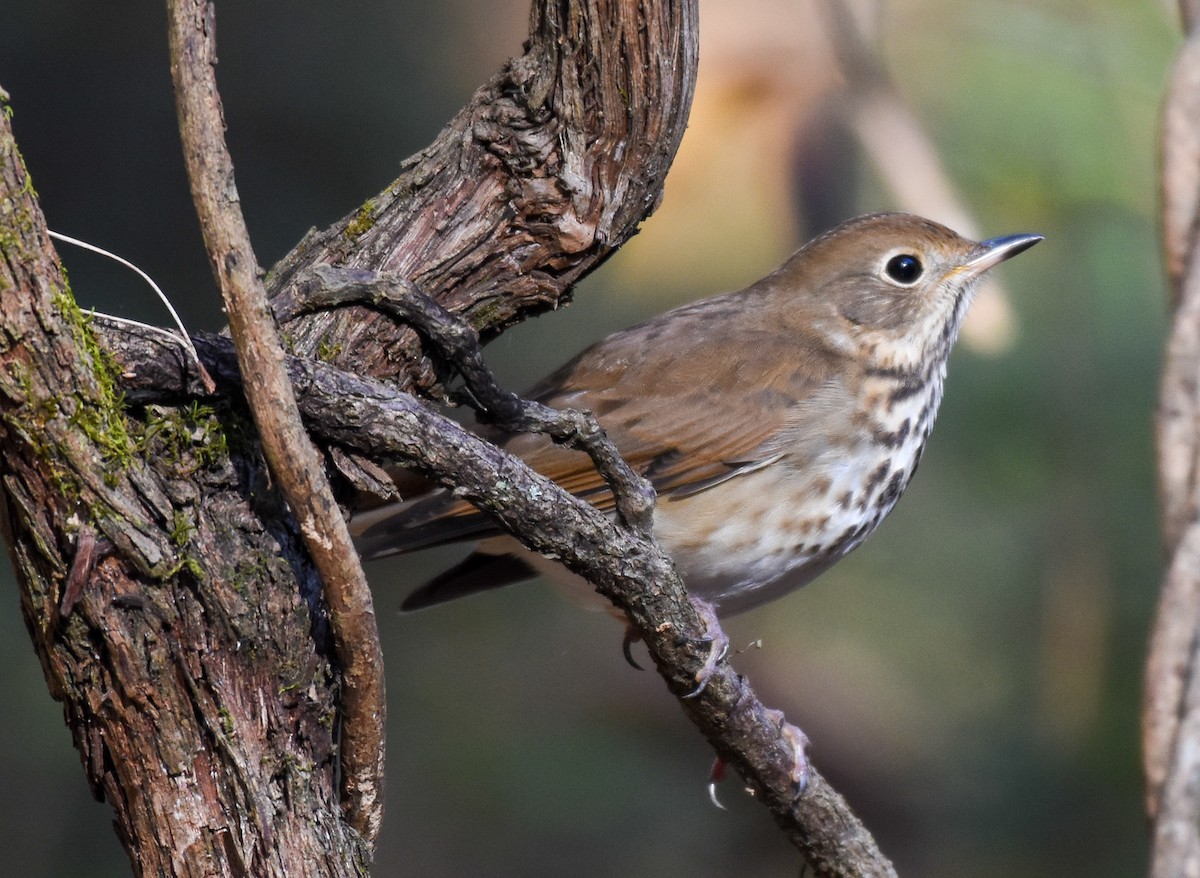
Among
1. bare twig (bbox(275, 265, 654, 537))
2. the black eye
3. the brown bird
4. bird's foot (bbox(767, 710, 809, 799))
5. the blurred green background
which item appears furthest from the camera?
the blurred green background

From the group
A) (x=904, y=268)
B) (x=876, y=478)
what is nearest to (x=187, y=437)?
(x=876, y=478)

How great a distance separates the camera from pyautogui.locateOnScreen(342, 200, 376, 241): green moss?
1.59 m

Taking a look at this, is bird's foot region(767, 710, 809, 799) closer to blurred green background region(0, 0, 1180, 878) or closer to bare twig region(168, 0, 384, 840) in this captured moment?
bare twig region(168, 0, 384, 840)

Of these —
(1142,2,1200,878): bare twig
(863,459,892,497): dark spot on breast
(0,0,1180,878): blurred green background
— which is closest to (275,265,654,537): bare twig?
(1142,2,1200,878): bare twig

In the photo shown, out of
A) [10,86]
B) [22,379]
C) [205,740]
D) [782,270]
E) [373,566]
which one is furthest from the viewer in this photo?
[373,566]

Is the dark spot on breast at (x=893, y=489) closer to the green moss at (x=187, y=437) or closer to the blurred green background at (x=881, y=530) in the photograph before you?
the green moss at (x=187, y=437)

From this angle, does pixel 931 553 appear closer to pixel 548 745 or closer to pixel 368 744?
pixel 548 745

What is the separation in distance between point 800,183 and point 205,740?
10.8 ft

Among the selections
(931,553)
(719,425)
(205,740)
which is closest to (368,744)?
(205,740)

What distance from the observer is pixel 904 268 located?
2.75 meters

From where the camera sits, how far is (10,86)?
12.3ft

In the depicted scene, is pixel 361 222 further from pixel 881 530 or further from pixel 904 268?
pixel 881 530

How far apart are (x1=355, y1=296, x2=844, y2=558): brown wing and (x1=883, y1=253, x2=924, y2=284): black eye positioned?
256mm

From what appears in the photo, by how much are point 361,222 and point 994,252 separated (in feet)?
5.05
